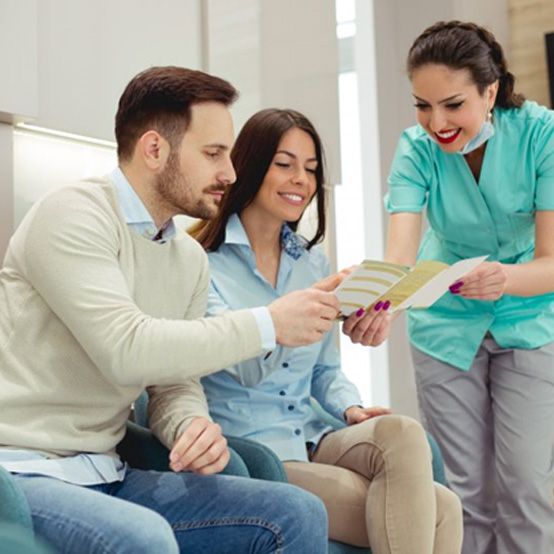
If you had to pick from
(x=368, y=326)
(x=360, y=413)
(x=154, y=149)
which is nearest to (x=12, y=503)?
(x=154, y=149)

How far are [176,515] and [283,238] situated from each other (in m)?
0.89

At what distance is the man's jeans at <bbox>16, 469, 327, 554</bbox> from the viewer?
1298 mm

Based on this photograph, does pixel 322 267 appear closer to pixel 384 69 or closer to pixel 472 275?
pixel 472 275

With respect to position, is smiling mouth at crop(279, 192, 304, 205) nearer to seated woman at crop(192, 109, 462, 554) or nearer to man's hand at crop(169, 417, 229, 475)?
seated woman at crop(192, 109, 462, 554)

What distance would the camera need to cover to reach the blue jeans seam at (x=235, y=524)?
146 cm

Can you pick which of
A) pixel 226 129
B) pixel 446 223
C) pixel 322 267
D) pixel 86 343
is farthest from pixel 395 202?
pixel 86 343

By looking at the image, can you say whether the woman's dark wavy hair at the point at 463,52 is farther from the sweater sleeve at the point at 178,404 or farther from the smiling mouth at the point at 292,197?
the sweater sleeve at the point at 178,404

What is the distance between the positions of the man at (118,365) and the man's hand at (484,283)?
0.66m

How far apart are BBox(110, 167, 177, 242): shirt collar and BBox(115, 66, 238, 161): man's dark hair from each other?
0.06 meters

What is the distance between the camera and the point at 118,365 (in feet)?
4.78

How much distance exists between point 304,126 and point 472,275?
20.8 inches

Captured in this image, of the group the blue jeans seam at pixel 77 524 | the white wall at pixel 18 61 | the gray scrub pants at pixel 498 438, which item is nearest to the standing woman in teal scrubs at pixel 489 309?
the gray scrub pants at pixel 498 438

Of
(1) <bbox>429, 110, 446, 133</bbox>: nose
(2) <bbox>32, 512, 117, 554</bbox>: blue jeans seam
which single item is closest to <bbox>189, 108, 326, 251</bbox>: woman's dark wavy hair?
(1) <bbox>429, 110, 446, 133</bbox>: nose

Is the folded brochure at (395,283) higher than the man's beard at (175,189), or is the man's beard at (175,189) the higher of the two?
the man's beard at (175,189)
